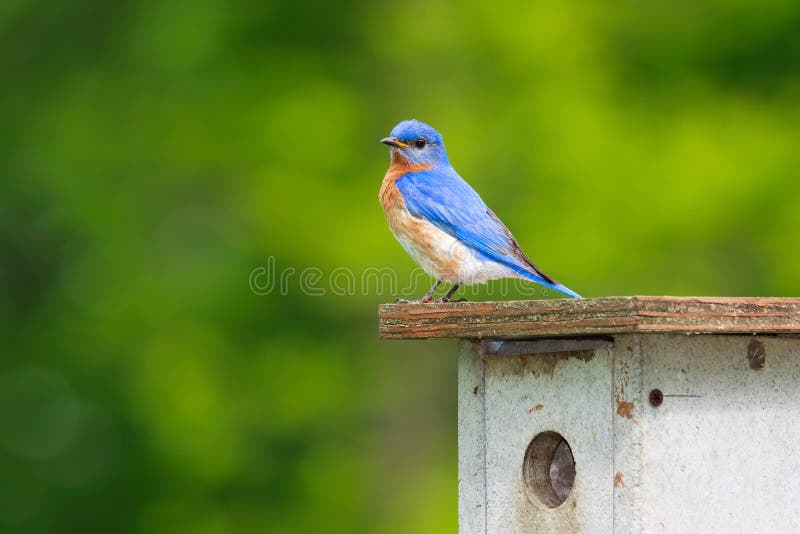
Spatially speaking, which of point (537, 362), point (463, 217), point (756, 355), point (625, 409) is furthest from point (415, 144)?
point (625, 409)

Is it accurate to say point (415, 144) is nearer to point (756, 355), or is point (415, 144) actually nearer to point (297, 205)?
point (756, 355)

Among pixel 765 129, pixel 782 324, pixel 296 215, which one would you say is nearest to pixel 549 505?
pixel 782 324

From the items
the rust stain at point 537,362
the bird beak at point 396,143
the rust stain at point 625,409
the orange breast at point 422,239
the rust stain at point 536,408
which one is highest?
the bird beak at point 396,143

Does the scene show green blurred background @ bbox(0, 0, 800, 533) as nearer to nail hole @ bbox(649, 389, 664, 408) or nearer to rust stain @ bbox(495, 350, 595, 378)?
rust stain @ bbox(495, 350, 595, 378)

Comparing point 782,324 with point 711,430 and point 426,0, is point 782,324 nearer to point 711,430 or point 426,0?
point 711,430

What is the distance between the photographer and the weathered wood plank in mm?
3330

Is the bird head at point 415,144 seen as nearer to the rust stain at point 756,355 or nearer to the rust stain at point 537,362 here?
the rust stain at point 537,362

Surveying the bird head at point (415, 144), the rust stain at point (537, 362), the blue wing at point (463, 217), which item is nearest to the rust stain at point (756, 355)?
the rust stain at point (537, 362)

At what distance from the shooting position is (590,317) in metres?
3.40

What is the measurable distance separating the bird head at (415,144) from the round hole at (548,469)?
6.15 feet

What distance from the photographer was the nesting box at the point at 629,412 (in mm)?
3508

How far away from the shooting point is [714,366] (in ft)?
12.1

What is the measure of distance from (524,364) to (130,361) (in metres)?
7.84

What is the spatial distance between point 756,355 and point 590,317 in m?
0.68
